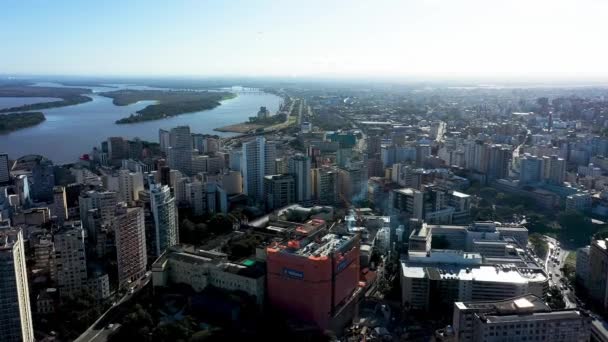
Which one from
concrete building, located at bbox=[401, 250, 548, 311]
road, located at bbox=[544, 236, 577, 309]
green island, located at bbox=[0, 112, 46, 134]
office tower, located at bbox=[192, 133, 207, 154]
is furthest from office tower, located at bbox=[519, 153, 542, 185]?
green island, located at bbox=[0, 112, 46, 134]

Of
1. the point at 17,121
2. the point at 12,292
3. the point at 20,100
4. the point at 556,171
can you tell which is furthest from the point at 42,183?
the point at 20,100

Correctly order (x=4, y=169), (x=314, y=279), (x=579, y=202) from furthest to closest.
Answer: (x=4, y=169), (x=579, y=202), (x=314, y=279)

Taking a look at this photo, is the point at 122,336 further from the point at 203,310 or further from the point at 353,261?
the point at 353,261

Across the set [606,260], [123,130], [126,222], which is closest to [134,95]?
[123,130]

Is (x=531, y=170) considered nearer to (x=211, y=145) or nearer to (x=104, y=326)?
(x=211, y=145)

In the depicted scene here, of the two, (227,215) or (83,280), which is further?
(227,215)

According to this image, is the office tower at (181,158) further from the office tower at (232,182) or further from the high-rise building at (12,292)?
the high-rise building at (12,292)
